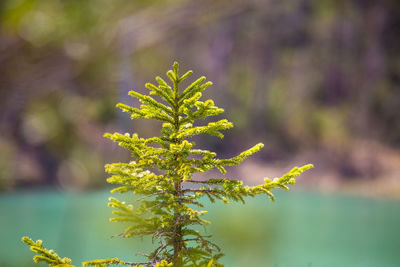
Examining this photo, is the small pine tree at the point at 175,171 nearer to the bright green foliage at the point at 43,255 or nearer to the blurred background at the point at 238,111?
Answer: the bright green foliage at the point at 43,255

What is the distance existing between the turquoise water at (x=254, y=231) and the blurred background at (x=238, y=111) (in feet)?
0.16

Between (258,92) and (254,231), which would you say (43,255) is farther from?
(258,92)

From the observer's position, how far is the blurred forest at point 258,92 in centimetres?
1499

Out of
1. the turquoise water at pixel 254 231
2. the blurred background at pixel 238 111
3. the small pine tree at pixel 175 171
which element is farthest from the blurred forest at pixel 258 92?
the small pine tree at pixel 175 171

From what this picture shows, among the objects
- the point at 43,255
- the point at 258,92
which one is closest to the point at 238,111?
the point at 258,92

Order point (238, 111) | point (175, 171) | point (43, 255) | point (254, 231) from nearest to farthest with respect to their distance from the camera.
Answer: point (43, 255), point (175, 171), point (254, 231), point (238, 111)

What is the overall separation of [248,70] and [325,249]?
1829 centimetres

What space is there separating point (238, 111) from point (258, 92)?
5.07 ft

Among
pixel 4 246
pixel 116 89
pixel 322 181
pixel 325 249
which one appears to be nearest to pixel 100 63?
pixel 4 246

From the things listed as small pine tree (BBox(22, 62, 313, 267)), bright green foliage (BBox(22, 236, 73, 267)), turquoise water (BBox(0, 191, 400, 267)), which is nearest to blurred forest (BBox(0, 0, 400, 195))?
turquoise water (BBox(0, 191, 400, 267))

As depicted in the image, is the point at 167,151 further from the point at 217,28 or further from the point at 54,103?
the point at 217,28

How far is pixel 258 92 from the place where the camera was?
2284cm

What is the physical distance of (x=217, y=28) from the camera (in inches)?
1019

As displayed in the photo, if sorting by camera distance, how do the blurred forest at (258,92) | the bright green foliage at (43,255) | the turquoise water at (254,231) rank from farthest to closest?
the blurred forest at (258,92), the turquoise water at (254,231), the bright green foliage at (43,255)
